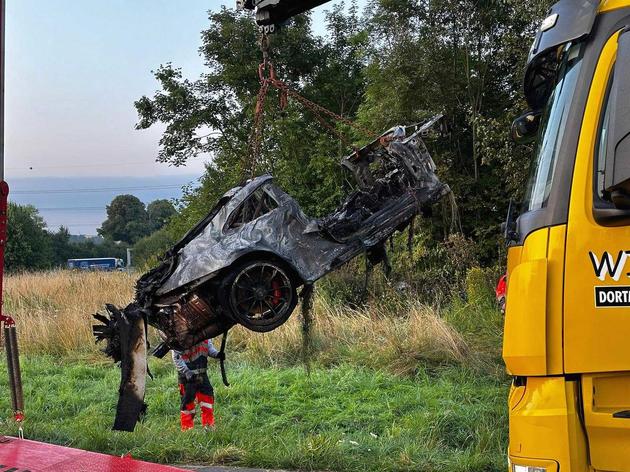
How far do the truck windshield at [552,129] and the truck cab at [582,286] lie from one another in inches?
0.5

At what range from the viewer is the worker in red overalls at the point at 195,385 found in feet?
18.0

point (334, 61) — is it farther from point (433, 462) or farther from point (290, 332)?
point (433, 462)

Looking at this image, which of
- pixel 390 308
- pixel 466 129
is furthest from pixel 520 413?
pixel 466 129

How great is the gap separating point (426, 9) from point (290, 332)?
30.5ft

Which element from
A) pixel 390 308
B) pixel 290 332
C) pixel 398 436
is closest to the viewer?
pixel 398 436

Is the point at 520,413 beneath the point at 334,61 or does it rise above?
beneath

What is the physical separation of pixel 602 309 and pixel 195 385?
401 centimetres

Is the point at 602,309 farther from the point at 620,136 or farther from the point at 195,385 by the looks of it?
the point at 195,385

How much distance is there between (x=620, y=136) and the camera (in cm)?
212

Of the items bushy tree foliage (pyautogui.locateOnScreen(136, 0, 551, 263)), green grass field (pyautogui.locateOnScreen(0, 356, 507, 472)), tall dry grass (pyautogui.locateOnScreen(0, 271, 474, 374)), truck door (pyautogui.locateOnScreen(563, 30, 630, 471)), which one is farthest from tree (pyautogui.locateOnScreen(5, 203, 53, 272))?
truck door (pyautogui.locateOnScreen(563, 30, 630, 471))

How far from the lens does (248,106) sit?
1700 cm

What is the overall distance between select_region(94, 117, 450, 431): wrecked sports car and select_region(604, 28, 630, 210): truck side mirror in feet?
5.68

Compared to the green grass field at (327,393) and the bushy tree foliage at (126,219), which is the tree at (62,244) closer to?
the bushy tree foliage at (126,219)

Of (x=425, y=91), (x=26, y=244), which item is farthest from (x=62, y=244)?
(x=425, y=91)
